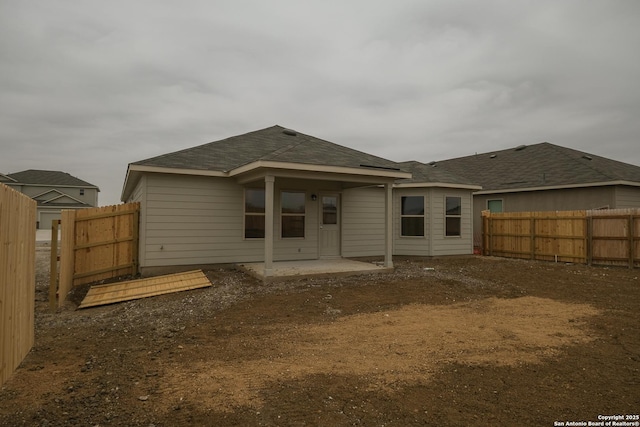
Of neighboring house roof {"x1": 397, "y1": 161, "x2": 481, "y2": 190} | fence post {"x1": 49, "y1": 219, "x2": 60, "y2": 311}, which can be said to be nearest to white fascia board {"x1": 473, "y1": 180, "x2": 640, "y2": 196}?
neighboring house roof {"x1": 397, "y1": 161, "x2": 481, "y2": 190}

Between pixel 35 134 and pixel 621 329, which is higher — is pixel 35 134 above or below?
above

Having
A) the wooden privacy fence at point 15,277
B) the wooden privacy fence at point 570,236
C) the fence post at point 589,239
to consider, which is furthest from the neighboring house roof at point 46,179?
the fence post at point 589,239

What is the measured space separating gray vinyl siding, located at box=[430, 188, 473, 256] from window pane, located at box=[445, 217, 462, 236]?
16 cm

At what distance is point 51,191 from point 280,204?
134 feet

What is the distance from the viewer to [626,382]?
3299 mm

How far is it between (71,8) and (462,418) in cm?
1308

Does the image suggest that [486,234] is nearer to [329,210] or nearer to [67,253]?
[329,210]

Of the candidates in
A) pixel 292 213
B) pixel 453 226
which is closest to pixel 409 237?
pixel 453 226

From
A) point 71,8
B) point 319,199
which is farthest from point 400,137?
point 71,8

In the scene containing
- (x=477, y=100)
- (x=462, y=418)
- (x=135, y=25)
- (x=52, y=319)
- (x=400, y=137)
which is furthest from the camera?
(x=400, y=137)

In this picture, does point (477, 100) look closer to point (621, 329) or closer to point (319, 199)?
point (319, 199)

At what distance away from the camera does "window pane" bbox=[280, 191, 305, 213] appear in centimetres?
1094

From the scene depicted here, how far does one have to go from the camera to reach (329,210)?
11758 millimetres

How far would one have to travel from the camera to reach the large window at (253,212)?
10.5m
